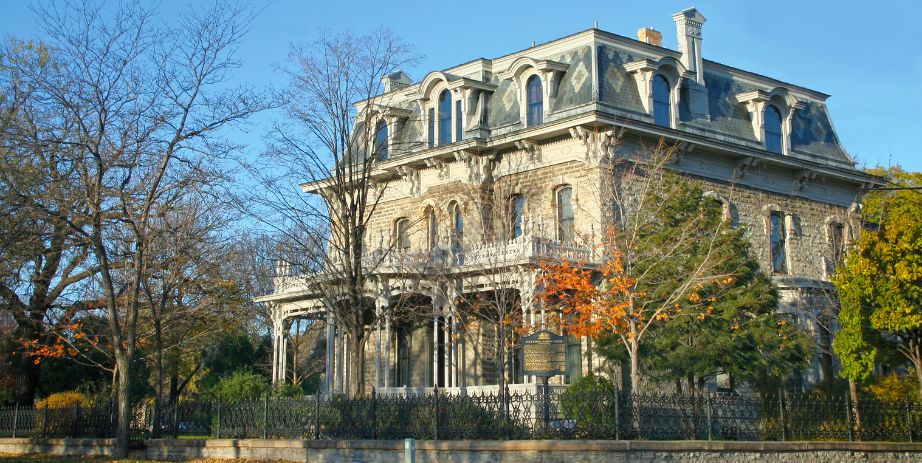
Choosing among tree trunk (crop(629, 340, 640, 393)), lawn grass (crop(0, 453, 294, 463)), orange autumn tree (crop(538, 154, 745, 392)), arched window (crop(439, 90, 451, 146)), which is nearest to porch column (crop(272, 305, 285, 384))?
arched window (crop(439, 90, 451, 146))

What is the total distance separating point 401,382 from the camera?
35.3 m

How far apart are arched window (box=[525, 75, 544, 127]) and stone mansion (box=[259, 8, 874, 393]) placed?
4cm

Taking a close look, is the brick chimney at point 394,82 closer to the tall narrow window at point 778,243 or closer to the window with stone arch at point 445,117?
the window with stone arch at point 445,117

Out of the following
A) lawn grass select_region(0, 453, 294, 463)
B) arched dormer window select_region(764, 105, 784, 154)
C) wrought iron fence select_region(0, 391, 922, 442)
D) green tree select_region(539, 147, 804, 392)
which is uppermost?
arched dormer window select_region(764, 105, 784, 154)

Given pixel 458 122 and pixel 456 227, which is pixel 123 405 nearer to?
pixel 456 227

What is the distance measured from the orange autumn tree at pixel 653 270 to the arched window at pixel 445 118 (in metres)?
8.18

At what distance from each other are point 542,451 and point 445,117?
1851 centimetres

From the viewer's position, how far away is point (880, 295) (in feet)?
76.9

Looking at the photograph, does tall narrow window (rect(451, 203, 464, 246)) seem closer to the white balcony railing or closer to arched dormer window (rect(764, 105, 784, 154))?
the white balcony railing

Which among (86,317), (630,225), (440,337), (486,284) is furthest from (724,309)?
(86,317)

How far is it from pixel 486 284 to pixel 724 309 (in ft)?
22.5

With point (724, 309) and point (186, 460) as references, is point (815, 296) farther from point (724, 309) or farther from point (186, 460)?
point (186, 460)

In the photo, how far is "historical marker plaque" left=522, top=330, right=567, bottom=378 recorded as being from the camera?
20.9 meters

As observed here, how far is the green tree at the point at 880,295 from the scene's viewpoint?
23141 mm
